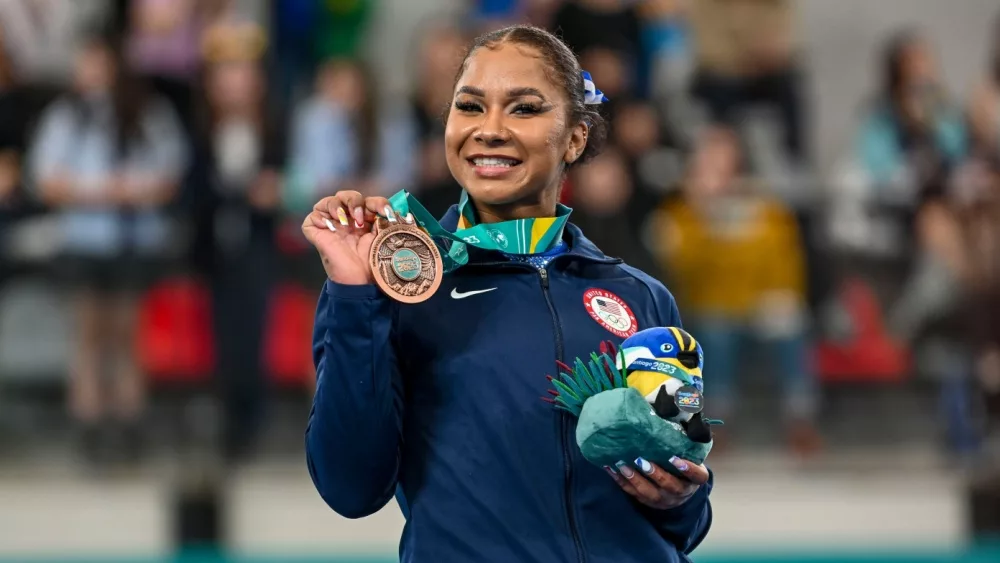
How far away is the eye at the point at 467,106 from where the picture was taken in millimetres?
2562

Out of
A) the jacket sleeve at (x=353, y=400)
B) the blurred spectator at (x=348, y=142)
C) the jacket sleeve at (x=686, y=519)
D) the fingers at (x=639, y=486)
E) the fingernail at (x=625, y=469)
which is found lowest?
the jacket sleeve at (x=686, y=519)

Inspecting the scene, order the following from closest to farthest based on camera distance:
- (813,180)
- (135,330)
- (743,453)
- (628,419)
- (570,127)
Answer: (628,419), (570,127), (135,330), (743,453), (813,180)

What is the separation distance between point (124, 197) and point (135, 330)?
0.62 meters

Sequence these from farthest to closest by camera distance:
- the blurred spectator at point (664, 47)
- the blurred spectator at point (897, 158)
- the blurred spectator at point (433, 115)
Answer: the blurred spectator at point (664, 47), the blurred spectator at point (897, 158), the blurred spectator at point (433, 115)

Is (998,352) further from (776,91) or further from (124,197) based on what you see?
(124,197)

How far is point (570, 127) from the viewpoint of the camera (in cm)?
264

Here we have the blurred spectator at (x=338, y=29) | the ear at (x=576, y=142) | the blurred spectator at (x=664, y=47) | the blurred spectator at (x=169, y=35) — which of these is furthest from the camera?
the blurred spectator at (x=338, y=29)

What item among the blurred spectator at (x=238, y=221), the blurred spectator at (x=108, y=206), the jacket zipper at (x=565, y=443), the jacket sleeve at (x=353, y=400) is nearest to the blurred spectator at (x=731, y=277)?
the blurred spectator at (x=238, y=221)

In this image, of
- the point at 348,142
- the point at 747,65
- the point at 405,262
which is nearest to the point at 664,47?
the point at 747,65

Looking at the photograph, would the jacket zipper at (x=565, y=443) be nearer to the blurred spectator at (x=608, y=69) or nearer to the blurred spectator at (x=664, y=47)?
the blurred spectator at (x=608, y=69)

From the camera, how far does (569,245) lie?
272 centimetres

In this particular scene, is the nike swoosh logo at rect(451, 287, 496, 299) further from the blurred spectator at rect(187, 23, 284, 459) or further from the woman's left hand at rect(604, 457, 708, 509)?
the blurred spectator at rect(187, 23, 284, 459)

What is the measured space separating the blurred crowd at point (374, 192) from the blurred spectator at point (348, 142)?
1 cm

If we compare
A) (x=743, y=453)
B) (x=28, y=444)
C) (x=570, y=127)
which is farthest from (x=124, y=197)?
(x=570, y=127)
